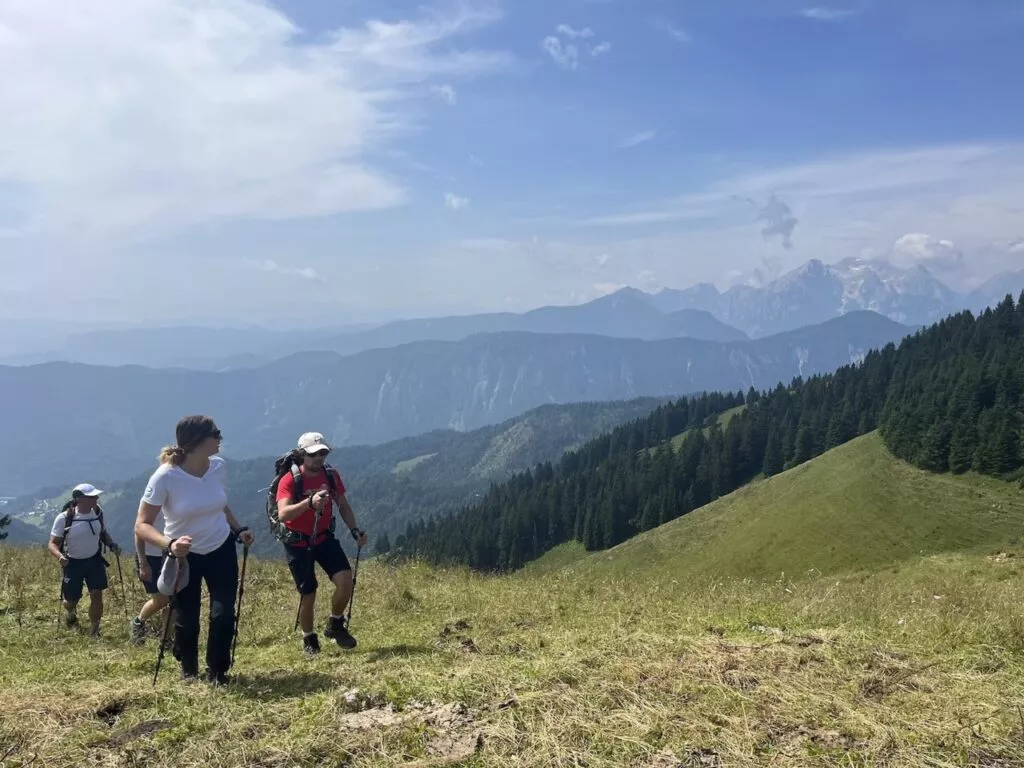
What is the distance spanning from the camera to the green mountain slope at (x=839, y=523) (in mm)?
47125

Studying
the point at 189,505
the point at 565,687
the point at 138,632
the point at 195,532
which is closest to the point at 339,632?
the point at 195,532

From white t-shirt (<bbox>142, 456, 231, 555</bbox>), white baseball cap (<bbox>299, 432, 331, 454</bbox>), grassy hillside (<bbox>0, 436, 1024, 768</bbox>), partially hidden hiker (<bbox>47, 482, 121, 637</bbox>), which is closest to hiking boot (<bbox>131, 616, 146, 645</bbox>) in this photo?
grassy hillside (<bbox>0, 436, 1024, 768</bbox>)

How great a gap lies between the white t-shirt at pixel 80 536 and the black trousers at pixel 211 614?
484 centimetres

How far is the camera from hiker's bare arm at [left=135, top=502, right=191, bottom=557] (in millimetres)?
5859

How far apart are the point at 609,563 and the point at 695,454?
46.2 meters

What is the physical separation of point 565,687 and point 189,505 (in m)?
4.06

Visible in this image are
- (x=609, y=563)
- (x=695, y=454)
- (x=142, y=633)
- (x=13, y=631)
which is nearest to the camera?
(x=142, y=633)

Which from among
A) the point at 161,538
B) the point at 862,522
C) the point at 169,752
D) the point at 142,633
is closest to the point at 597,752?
the point at 169,752

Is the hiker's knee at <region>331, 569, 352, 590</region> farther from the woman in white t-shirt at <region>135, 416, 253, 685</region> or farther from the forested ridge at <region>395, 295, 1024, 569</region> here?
the forested ridge at <region>395, 295, 1024, 569</region>

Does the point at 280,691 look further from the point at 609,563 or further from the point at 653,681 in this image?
the point at 609,563

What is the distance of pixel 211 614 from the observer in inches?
250

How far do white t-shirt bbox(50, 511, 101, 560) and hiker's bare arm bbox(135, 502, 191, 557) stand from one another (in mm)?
4546

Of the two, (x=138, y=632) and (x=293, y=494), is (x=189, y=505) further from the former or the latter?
(x=138, y=632)

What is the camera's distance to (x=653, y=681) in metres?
5.36
